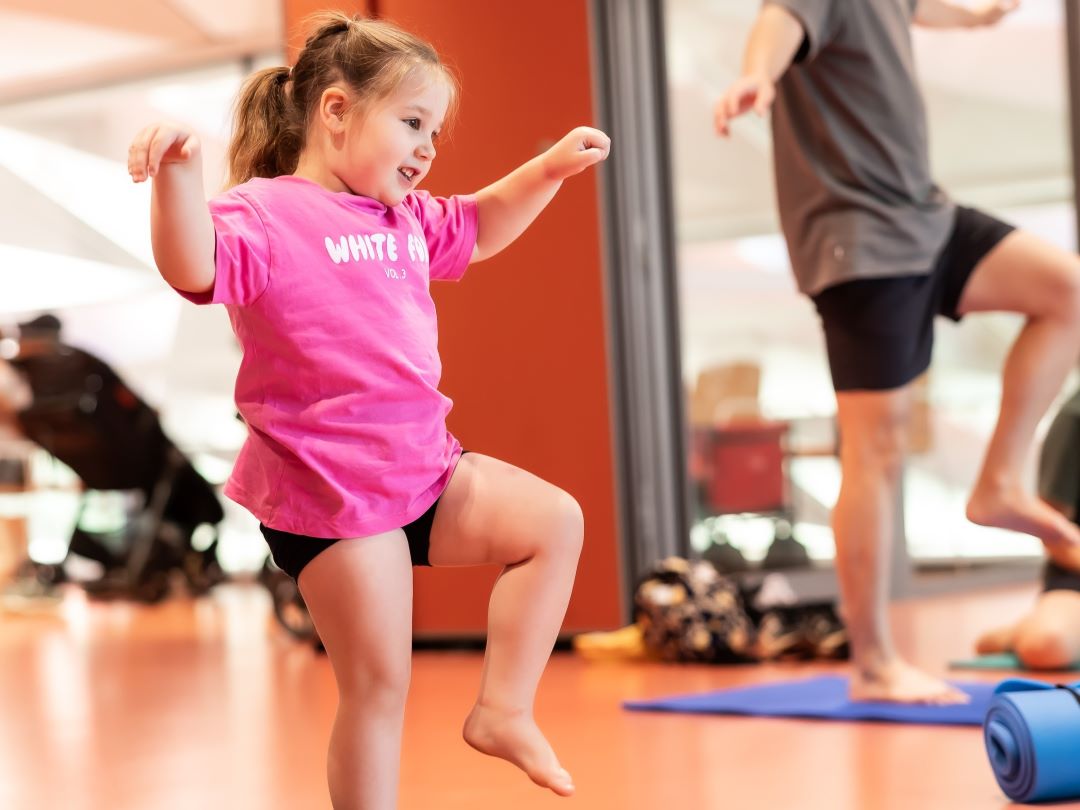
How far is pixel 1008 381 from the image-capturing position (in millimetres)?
2365

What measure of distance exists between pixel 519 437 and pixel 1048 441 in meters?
1.34

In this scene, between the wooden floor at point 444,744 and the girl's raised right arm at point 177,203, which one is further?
the wooden floor at point 444,744

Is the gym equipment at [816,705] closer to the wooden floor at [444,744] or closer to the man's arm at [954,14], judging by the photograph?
the wooden floor at [444,744]

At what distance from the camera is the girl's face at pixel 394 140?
4.83ft

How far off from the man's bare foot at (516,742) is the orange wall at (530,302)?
230cm

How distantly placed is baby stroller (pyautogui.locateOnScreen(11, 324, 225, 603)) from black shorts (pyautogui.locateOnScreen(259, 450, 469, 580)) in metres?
4.50

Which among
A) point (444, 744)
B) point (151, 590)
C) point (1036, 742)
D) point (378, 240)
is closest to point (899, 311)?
point (1036, 742)

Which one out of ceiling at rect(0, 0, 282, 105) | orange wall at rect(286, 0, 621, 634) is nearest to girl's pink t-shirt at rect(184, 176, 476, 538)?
orange wall at rect(286, 0, 621, 634)

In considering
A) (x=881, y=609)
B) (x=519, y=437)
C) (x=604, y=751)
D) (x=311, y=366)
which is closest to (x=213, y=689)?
(x=519, y=437)

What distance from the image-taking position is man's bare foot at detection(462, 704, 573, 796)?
4.78ft

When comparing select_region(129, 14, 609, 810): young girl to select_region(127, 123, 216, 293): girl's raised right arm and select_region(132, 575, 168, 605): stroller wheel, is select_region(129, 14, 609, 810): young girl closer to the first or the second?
select_region(127, 123, 216, 293): girl's raised right arm

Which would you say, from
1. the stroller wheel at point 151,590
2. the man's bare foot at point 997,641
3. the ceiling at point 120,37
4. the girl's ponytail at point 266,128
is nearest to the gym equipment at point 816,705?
the man's bare foot at point 997,641

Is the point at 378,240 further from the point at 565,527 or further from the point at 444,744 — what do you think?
the point at 444,744

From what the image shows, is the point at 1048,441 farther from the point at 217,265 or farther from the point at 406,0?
the point at 217,265
